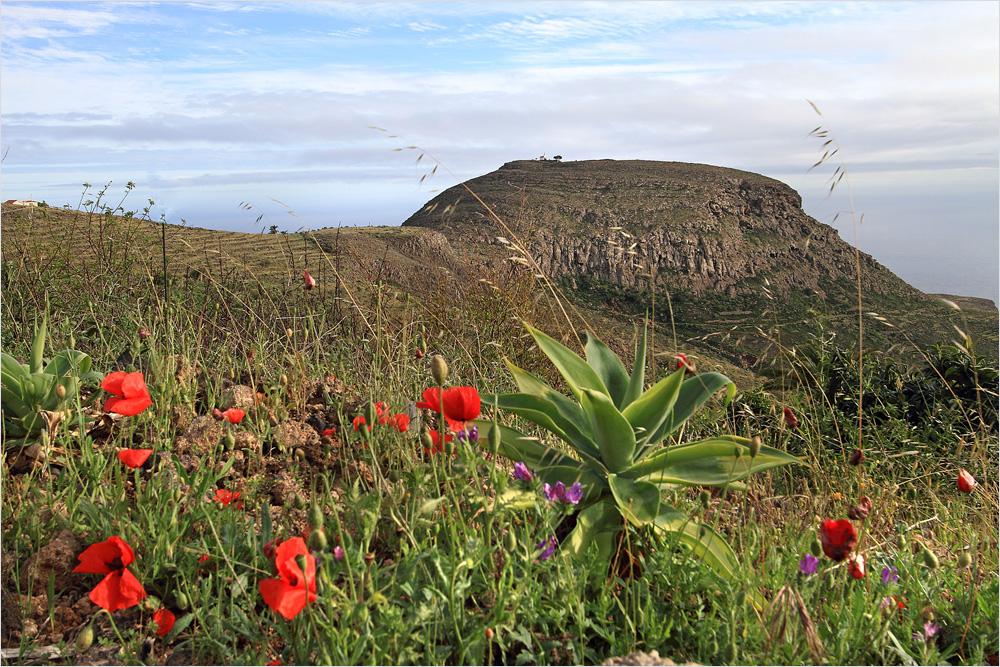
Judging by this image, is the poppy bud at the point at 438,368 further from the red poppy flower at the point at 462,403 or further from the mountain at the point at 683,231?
the mountain at the point at 683,231

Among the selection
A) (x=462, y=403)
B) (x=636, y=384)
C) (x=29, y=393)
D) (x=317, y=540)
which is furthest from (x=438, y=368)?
(x=29, y=393)

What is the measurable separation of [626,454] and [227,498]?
1.18 metres

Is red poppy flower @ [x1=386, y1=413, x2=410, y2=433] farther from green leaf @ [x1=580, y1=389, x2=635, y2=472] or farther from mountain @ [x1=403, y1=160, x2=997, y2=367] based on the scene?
mountain @ [x1=403, y1=160, x2=997, y2=367]

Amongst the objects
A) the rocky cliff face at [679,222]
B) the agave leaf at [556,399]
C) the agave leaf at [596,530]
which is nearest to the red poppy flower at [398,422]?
the agave leaf at [556,399]

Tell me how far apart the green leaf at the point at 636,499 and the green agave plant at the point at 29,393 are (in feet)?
6.05

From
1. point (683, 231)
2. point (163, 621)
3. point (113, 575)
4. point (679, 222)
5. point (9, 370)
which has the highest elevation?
point (679, 222)

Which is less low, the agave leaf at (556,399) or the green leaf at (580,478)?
Result: the agave leaf at (556,399)

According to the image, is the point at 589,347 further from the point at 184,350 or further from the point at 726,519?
the point at 184,350

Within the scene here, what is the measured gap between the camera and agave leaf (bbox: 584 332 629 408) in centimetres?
223

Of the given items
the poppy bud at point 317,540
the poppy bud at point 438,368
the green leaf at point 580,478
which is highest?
the poppy bud at point 438,368

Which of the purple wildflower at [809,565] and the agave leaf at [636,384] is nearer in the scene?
the purple wildflower at [809,565]

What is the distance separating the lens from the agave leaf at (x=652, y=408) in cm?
193

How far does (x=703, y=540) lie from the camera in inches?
65.2

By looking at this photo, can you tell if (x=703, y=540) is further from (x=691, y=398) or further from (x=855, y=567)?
(x=691, y=398)
